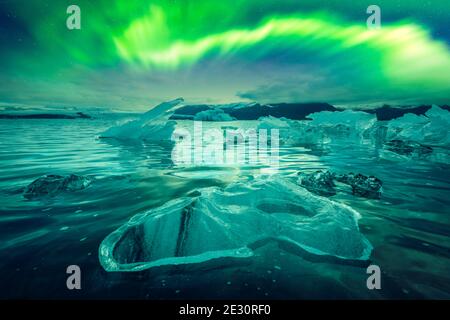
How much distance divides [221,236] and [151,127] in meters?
17.4

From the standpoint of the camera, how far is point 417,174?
7.52 m

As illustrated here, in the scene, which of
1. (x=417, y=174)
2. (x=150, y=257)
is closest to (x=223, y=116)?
(x=417, y=174)

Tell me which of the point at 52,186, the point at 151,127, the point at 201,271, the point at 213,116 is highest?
→ the point at 213,116

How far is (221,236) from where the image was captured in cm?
319

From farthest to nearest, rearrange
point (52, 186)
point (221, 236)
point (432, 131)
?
1. point (432, 131)
2. point (52, 186)
3. point (221, 236)

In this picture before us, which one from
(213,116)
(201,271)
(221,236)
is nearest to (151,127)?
(221,236)

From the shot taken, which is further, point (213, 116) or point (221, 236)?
point (213, 116)

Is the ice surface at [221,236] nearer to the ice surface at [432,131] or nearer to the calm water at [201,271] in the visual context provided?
the calm water at [201,271]

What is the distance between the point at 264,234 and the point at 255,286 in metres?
1.02

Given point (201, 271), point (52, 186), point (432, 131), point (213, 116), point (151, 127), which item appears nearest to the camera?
point (201, 271)

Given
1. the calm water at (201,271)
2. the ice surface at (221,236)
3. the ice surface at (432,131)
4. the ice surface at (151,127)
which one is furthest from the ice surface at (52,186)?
the ice surface at (432,131)

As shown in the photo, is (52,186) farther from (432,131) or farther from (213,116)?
(213,116)

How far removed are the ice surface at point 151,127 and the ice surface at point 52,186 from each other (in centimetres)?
1250

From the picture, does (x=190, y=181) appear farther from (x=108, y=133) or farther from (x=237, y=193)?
(x=108, y=133)
